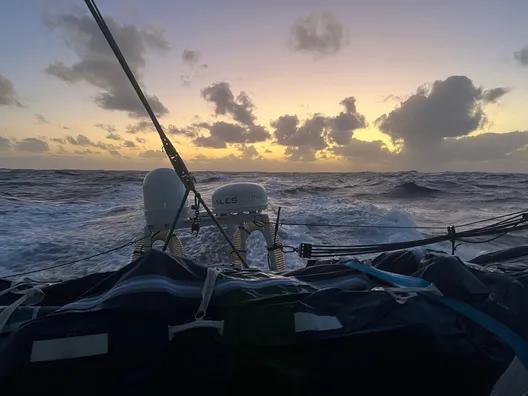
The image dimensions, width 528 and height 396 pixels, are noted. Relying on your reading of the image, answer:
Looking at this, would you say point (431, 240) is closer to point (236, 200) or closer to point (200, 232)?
point (236, 200)

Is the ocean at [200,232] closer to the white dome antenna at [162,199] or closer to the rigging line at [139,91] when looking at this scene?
the white dome antenna at [162,199]

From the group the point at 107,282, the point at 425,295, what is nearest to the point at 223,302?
the point at 107,282

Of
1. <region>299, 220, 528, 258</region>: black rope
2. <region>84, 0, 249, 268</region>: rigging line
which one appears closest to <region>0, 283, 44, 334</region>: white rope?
<region>84, 0, 249, 268</region>: rigging line

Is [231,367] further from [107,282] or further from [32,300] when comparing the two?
[32,300]

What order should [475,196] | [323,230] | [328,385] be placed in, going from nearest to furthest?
1. [328,385]
2. [323,230]
3. [475,196]

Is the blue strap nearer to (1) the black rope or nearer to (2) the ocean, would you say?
(1) the black rope

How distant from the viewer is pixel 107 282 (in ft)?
5.75

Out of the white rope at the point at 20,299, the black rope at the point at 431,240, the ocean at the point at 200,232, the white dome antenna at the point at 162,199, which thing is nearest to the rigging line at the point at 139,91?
the white rope at the point at 20,299

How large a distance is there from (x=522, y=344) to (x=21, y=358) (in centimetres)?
178

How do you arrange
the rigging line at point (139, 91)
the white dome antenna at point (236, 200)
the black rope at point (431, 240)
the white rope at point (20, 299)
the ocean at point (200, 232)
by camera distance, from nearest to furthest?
1. the white rope at point (20, 299)
2. the rigging line at point (139, 91)
3. the black rope at point (431, 240)
4. the white dome antenna at point (236, 200)
5. the ocean at point (200, 232)

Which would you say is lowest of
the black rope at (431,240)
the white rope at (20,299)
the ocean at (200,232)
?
the ocean at (200,232)

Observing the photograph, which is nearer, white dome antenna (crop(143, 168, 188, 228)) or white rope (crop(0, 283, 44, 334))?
white rope (crop(0, 283, 44, 334))

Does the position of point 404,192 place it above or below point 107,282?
below

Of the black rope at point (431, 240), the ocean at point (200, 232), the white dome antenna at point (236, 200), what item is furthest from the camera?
the ocean at point (200, 232)
